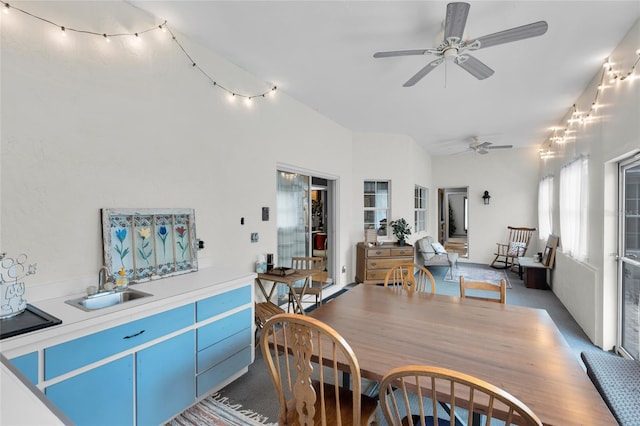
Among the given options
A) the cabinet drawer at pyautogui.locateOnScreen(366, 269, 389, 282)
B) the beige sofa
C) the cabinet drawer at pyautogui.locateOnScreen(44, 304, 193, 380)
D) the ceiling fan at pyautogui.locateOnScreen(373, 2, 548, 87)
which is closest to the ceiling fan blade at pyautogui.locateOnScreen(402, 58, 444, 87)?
the ceiling fan at pyautogui.locateOnScreen(373, 2, 548, 87)

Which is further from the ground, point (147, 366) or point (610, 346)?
point (147, 366)

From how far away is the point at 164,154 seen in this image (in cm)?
253

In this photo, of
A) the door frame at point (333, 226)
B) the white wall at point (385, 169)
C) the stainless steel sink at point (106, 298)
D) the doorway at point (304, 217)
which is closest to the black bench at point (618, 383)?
the doorway at point (304, 217)

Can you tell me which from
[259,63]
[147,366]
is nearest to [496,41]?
[259,63]

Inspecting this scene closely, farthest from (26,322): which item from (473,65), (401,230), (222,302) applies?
(401,230)

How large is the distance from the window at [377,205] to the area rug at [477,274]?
5.89 feet

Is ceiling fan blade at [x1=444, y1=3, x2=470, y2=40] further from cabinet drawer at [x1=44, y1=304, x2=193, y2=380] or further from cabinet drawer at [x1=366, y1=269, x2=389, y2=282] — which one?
cabinet drawer at [x1=366, y1=269, x2=389, y2=282]

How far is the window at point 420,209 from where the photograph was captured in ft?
23.7

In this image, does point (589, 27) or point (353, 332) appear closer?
point (353, 332)

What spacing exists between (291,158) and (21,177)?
8.93 feet

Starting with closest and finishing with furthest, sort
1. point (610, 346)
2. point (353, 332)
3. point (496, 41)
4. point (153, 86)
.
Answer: point (353, 332) → point (496, 41) → point (153, 86) → point (610, 346)

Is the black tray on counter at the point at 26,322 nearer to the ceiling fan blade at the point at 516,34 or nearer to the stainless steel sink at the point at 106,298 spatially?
the stainless steel sink at the point at 106,298

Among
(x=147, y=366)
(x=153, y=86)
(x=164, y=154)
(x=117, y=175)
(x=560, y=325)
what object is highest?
(x=153, y=86)

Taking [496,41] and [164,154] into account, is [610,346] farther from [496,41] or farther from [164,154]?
[164,154]
